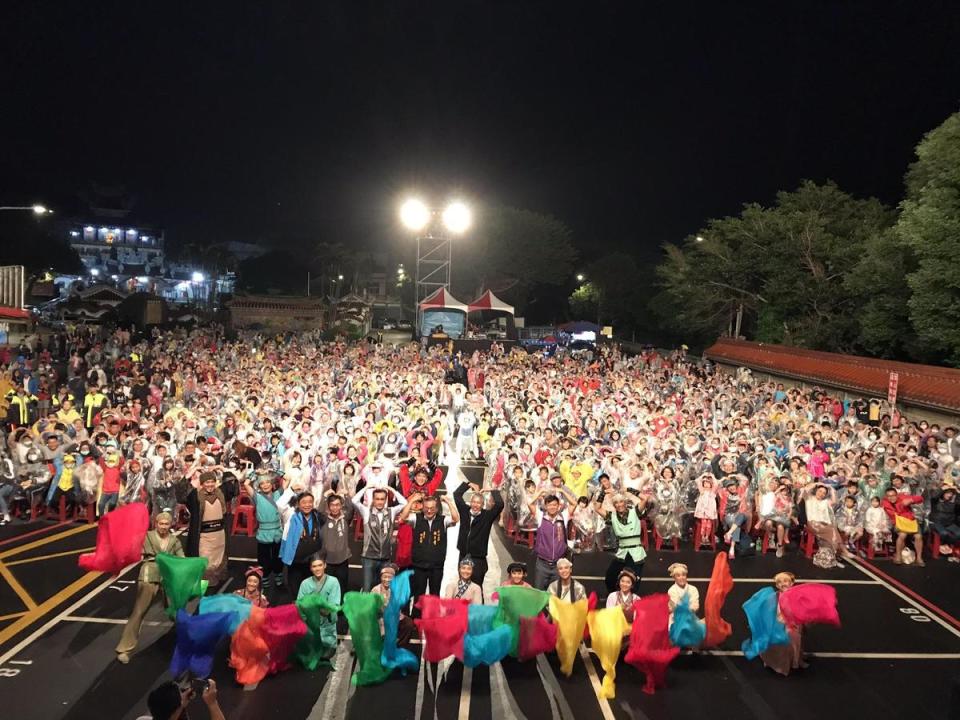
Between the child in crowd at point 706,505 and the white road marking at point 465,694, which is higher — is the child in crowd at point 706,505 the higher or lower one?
the higher one

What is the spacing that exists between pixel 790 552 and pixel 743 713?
4707 millimetres

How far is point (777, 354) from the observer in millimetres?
25297

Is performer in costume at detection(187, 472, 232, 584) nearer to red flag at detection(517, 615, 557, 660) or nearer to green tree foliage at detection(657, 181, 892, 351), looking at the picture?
red flag at detection(517, 615, 557, 660)

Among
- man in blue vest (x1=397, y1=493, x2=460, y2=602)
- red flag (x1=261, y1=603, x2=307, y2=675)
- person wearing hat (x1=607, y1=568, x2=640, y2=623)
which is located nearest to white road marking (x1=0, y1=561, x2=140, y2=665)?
red flag (x1=261, y1=603, x2=307, y2=675)

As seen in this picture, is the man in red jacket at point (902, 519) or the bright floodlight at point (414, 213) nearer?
the man in red jacket at point (902, 519)

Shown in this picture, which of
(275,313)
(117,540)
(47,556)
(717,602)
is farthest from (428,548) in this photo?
(275,313)

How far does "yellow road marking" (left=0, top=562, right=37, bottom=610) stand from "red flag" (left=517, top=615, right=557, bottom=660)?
5.25 meters

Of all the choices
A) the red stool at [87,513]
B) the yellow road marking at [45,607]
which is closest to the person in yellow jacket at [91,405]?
the red stool at [87,513]

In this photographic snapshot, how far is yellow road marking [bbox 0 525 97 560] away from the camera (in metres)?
8.69

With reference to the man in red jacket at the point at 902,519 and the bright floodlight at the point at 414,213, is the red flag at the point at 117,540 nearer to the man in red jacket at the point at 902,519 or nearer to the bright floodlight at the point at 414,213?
the man in red jacket at the point at 902,519

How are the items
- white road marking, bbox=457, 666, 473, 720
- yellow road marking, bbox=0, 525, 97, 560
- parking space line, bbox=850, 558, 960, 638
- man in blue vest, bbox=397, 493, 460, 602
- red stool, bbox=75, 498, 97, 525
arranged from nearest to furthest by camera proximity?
white road marking, bbox=457, 666, 473, 720 → man in blue vest, bbox=397, 493, 460, 602 → parking space line, bbox=850, 558, 960, 638 → yellow road marking, bbox=0, 525, 97, 560 → red stool, bbox=75, 498, 97, 525

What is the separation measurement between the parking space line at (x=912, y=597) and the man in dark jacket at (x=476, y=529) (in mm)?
5172

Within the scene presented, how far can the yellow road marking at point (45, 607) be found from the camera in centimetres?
665

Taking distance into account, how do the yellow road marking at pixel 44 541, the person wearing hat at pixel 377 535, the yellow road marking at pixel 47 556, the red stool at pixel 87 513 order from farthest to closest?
the red stool at pixel 87 513 < the yellow road marking at pixel 44 541 < the yellow road marking at pixel 47 556 < the person wearing hat at pixel 377 535
